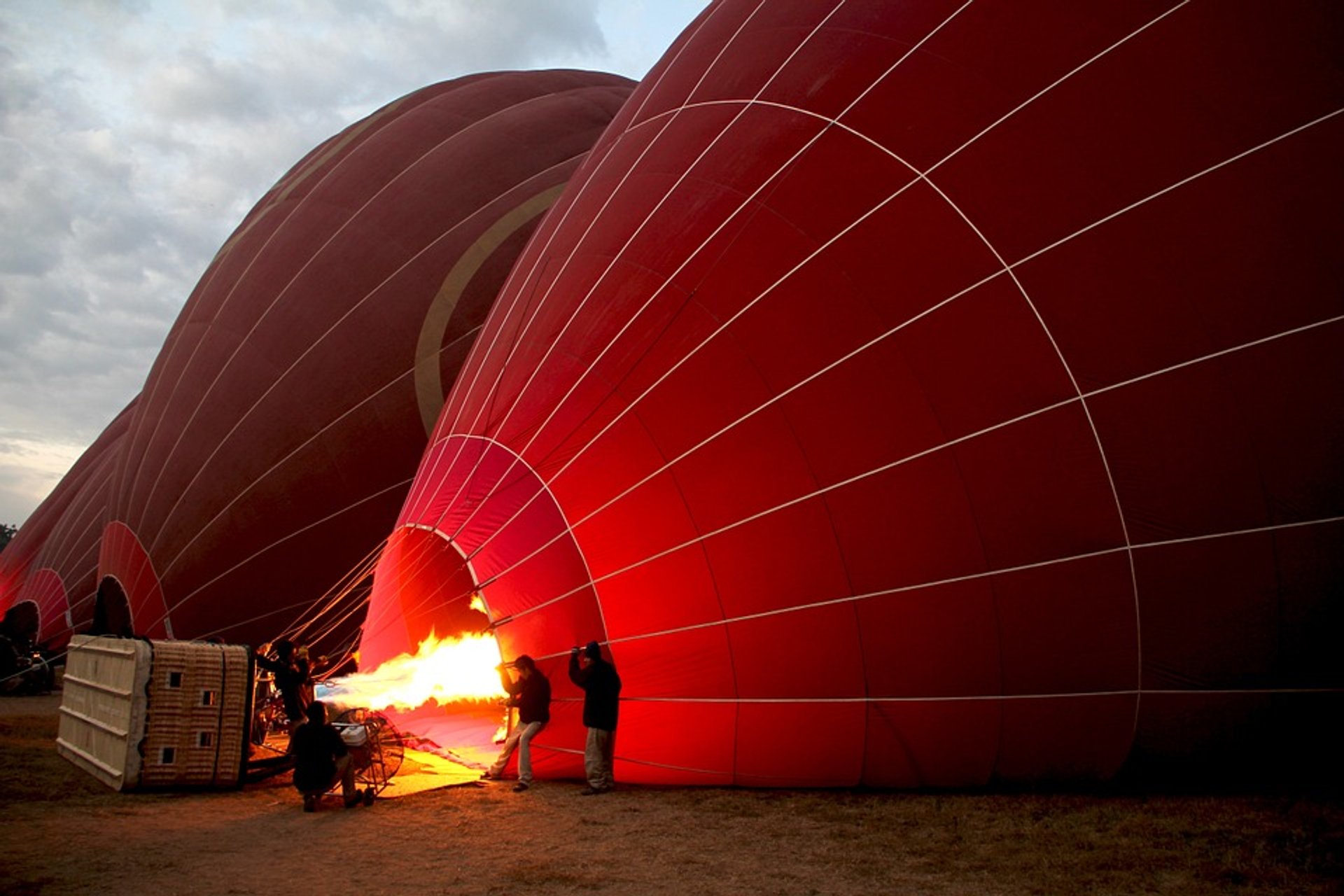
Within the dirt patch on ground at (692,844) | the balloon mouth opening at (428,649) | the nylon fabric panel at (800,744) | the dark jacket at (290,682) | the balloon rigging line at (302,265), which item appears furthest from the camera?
the balloon rigging line at (302,265)

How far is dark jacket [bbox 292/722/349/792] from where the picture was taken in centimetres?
510

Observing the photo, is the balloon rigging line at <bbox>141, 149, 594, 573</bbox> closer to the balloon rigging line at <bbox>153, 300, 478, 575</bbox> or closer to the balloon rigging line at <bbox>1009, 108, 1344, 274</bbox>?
the balloon rigging line at <bbox>153, 300, 478, 575</bbox>

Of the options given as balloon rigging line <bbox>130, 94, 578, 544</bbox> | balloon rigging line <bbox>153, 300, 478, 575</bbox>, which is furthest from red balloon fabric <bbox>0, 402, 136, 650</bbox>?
balloon rigging line <bbox>153, 300, 478, 575</bbox>

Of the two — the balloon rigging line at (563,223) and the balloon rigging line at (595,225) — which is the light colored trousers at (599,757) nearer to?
the balloon rigging line at (595,225)

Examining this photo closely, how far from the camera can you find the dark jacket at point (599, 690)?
477 cm

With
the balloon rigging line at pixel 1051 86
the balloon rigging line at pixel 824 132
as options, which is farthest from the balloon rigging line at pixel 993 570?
→ the balloon rigging line at pixel 1051 86

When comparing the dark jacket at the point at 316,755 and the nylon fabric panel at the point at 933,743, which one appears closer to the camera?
the nylon fabric panel at the point at 933,743

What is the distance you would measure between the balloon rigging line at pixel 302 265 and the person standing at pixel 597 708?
491 centimetres

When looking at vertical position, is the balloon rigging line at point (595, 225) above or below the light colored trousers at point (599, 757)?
above

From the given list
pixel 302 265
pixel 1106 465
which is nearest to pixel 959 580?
pixel 1106 465

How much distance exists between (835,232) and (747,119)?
Answer: 0.97 metres

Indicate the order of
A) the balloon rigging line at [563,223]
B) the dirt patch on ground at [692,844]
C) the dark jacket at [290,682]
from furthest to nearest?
the dark jacket at [290,682]
the balloon rigging line at [563,223]
the dirt patch on ground at [692,844]

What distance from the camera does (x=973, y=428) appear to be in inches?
173

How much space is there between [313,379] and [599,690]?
491 cm
